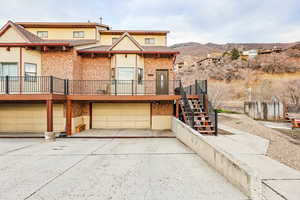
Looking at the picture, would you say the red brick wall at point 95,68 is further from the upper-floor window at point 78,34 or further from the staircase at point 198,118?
the staircase at point 198,118

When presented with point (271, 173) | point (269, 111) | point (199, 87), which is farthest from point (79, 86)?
point (269, 111)

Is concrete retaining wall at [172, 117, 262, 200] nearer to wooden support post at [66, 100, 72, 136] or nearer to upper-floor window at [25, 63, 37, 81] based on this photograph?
wooden support post at [66, 100, 72, 136]

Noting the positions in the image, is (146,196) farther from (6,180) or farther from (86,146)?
(86,146)

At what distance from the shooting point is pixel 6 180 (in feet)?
15.4

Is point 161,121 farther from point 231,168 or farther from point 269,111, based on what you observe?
point 269,111

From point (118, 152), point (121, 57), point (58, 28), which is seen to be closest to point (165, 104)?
point (121, 57)

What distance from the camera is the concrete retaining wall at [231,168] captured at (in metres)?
3.62

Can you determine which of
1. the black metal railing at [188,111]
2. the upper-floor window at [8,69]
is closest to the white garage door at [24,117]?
the upper-floor window at [8,69]

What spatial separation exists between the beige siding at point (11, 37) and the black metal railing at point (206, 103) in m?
13.0

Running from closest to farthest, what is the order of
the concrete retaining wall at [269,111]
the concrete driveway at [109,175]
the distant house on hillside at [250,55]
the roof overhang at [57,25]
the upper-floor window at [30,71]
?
the concrete driveway at [109,175]
the upper-floor window at [30,71]
the roof overhang at [57,25]
the concrete retaining wall at [269,111]
the distant house on hillside at [250,55]

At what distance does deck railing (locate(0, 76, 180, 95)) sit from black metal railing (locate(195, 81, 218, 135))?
235cm

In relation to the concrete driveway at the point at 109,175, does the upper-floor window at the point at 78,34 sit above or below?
above

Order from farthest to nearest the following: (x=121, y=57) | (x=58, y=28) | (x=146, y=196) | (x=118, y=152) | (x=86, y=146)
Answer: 1. (x=58, y=28)
2. (x=121, y=57)
3. (x=86, y=146)
4. (x=118, y=152)
5. (x=146, y=196)

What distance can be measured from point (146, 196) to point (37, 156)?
18.3 feet
